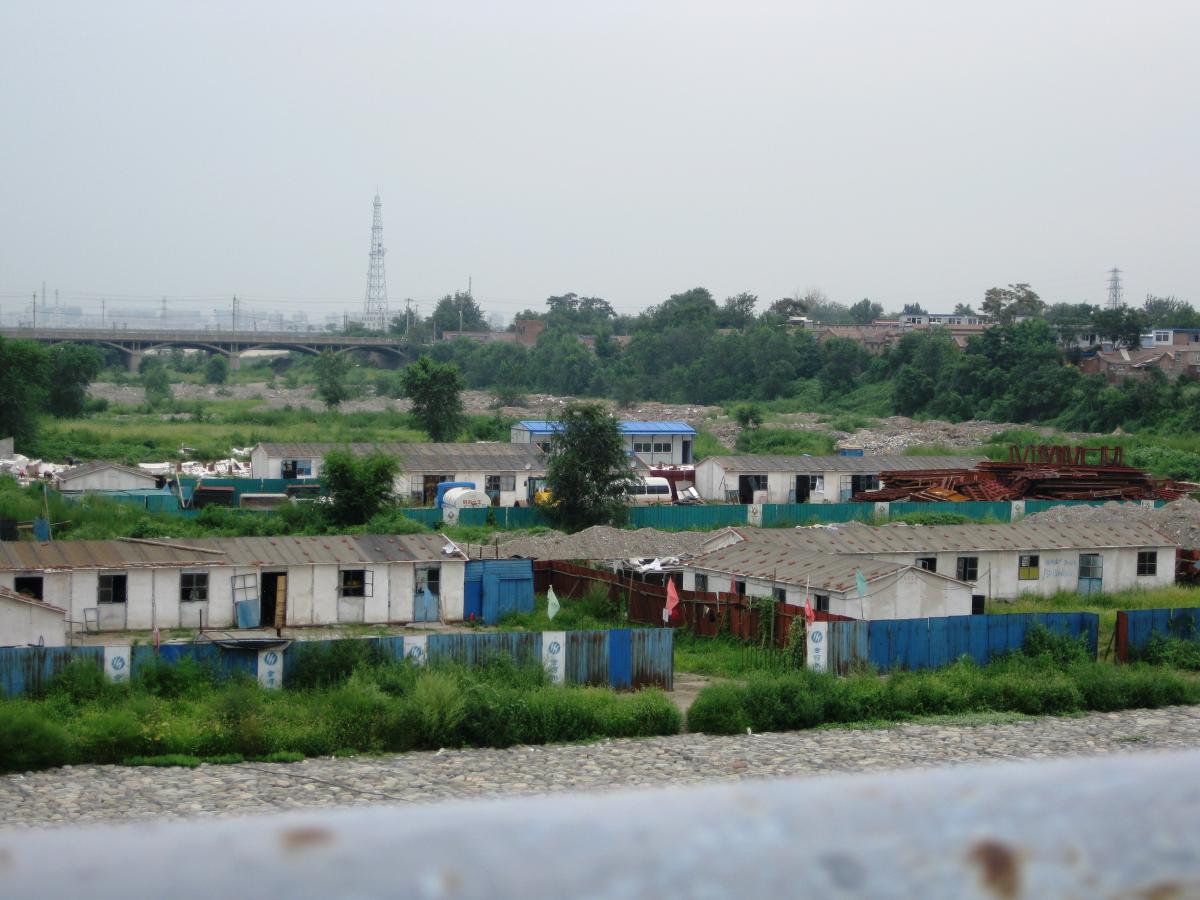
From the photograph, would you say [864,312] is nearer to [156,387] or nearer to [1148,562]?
[156,387]

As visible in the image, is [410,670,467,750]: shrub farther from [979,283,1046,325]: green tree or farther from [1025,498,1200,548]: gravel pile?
[979,283,1046,325]: green tree

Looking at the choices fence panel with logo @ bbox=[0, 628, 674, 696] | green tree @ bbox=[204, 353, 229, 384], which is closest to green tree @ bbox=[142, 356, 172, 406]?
green tree @ bbox=[204, 353, 229, 384]

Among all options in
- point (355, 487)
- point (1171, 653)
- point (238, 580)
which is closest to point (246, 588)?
point (238, 580)

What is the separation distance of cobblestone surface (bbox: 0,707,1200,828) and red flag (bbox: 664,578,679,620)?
4.86 m

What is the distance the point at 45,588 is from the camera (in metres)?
17.4

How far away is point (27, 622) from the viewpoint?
1546cm

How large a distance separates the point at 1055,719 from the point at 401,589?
9.61 m

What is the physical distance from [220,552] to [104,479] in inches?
519

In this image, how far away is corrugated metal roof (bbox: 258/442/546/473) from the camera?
33.9 meters

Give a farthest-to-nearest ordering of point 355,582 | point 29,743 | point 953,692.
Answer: point 355,582 < point 953,692 < point 29,743

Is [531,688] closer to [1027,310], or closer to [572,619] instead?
[572,619]

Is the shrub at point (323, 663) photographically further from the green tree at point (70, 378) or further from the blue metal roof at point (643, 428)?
the green tree at point (70, 378)

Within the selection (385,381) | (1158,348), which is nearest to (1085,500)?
(1158,348)

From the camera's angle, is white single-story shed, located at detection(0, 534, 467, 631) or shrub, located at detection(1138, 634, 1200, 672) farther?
white single-story shed, located at detection(0, 534, 467, 631)
